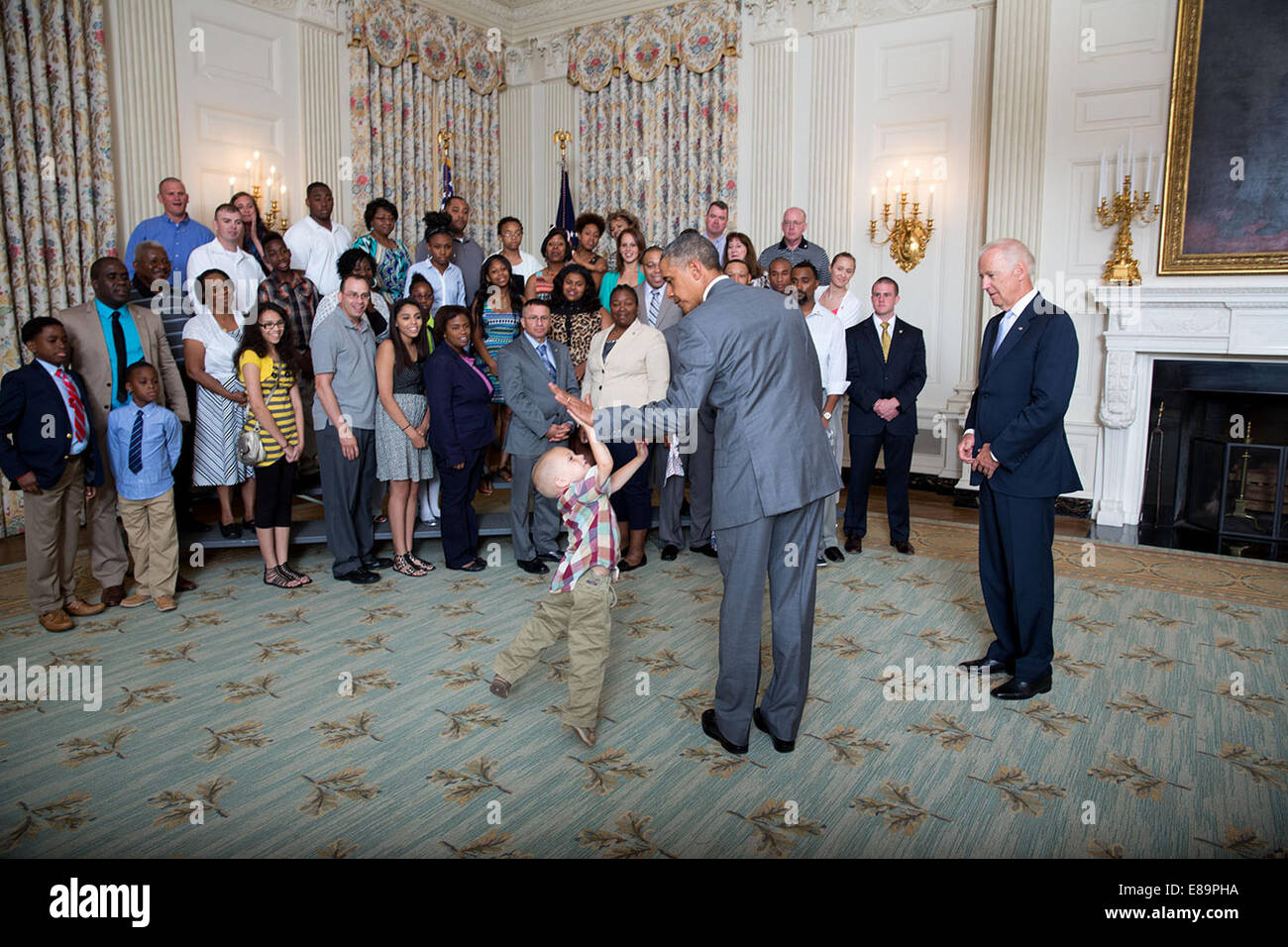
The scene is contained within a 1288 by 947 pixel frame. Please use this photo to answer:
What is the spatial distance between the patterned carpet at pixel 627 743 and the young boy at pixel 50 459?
23cm

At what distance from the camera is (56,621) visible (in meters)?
4.12

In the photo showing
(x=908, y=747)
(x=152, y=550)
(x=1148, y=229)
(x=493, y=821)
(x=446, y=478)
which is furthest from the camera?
(x=1148, y=229)

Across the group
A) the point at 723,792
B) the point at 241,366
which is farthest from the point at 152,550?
the point at 723,792

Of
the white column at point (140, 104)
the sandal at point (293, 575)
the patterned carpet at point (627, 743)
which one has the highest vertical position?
the white column at point (140, 104)

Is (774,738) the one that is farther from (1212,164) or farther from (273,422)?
(1212,164)

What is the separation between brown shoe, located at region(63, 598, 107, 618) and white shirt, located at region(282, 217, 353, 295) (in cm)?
312

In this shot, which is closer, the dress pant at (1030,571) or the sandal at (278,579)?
the dress pant at (1030,571)

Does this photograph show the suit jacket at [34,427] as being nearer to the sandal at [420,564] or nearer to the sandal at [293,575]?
the sandal at [293,575]

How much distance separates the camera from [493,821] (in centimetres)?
257

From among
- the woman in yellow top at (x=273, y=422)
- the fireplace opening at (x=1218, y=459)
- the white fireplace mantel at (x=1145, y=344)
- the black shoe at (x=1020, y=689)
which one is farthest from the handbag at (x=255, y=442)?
the white fireplace mantel at (x=1145, y=344)

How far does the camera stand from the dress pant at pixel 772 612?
2900 mm

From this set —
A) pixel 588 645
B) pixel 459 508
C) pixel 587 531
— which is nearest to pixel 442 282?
pixel 459 508
